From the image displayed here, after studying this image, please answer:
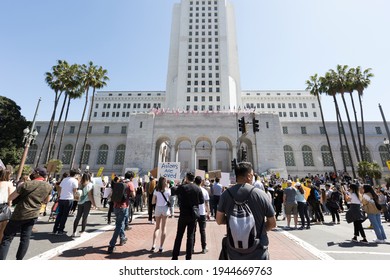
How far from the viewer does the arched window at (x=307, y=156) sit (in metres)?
39.8

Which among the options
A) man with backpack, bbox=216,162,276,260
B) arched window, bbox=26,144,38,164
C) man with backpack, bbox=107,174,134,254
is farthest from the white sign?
arched window, bbox=26,144,38,164

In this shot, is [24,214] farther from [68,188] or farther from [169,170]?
[169,170]

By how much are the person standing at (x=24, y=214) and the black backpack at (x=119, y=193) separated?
1663 mm

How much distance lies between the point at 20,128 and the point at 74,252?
32026 mm

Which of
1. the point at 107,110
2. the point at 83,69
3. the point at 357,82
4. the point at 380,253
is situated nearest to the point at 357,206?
the point at 380,253

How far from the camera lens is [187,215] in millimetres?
4418

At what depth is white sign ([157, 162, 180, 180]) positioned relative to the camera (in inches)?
560

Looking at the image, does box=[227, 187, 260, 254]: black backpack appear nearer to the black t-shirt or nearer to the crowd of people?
the crowd of people

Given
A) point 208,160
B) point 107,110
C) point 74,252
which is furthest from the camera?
point 107,110

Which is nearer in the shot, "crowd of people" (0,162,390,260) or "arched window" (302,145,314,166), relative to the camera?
"crowd of people" (0,162,390,260)

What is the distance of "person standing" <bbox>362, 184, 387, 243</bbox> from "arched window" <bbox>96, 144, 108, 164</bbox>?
141 feet

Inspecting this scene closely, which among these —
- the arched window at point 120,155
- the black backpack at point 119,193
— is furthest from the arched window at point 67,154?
the black backpack at point 119,193

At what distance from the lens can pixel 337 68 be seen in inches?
1134
